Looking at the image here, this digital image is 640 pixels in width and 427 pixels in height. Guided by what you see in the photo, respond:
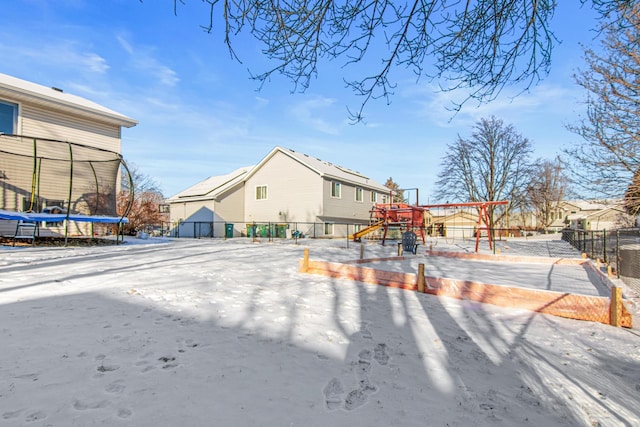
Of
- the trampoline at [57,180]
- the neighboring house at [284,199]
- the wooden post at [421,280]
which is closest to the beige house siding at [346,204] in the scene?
the neighboring house at [284,199]

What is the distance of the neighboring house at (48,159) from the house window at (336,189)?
48.9 ft

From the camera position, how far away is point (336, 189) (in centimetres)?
2473

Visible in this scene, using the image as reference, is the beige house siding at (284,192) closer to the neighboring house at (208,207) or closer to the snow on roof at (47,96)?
the neighboring house at (208,207)

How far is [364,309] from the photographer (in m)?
4.72

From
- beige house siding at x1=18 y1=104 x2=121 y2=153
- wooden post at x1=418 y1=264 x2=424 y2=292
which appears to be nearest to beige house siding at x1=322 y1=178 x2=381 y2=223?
beige house siding at x1=18 y1=104 x2=121 y2=153

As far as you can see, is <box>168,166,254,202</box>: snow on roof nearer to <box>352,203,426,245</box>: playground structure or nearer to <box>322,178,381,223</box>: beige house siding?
<box>322,178,381,223</box>: beige house siding

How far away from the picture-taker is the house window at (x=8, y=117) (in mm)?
12000

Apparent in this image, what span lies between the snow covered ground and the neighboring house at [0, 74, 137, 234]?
6.38 m

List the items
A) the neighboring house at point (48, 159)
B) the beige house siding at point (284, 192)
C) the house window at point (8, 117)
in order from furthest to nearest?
the beige house siding at point (284, 192), the house window at point (8, 117), the neighboring house at point (48, 159)

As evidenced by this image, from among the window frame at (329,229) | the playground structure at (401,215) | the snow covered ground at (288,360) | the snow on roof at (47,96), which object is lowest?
the snow covered ground at (288,360)

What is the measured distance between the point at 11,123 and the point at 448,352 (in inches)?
654

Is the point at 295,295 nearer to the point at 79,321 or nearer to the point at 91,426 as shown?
the point at 79,321

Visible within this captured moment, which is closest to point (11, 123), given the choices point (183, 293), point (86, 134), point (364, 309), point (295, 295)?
point (86, 134)

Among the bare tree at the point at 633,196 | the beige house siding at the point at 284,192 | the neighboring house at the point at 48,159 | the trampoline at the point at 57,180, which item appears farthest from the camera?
the beige house siding at the point at 284,192
